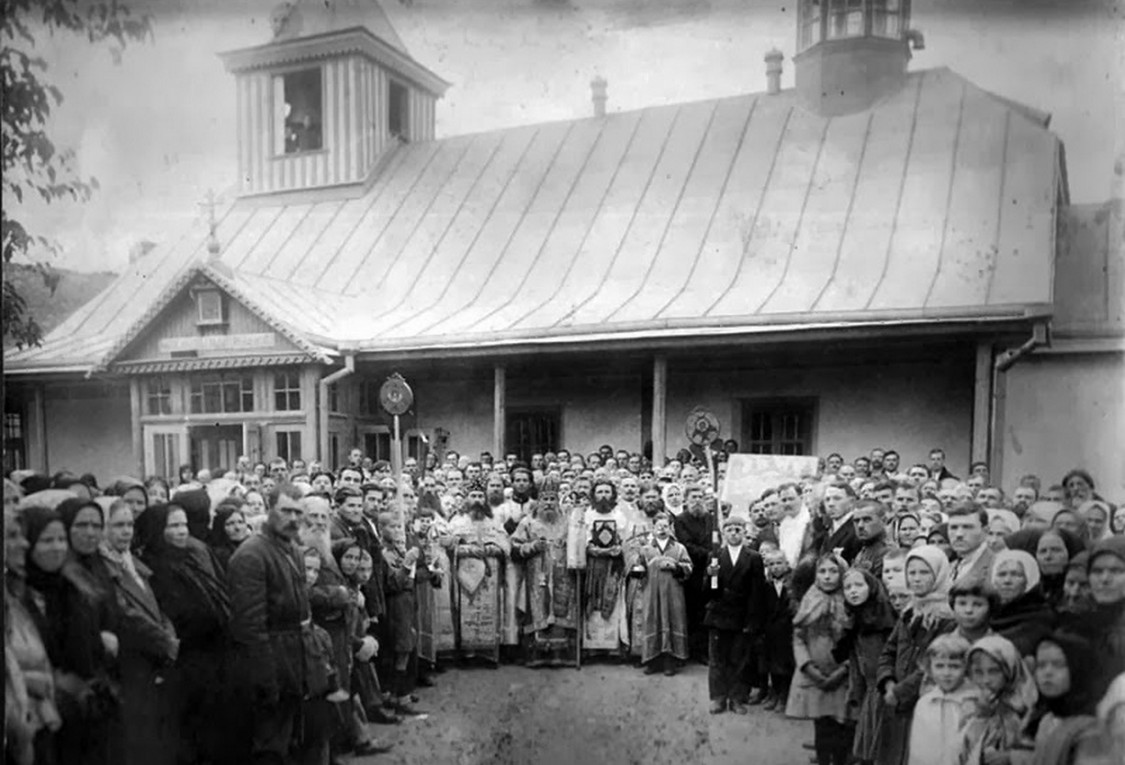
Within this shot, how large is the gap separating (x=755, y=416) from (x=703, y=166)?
1161mm

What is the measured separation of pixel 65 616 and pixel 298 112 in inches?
90.6

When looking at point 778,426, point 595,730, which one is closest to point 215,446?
point 595,730

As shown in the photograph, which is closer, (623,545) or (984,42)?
(984,42)

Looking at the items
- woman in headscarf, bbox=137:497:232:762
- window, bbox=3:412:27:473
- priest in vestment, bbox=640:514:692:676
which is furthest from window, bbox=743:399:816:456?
window, bbox=3:412:27:473

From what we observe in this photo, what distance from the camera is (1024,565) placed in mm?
2900

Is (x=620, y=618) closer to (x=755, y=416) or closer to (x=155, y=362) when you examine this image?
(x=755, y=416)

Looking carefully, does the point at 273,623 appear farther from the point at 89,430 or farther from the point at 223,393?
the point at 89,430

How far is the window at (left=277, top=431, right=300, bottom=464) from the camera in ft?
11.6

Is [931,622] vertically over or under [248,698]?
over

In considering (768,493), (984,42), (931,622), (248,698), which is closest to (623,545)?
(768,493)

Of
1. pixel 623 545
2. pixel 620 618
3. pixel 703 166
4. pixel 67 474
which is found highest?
pixel 703 166

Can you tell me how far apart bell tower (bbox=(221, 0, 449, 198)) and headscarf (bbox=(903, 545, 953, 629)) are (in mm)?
2739

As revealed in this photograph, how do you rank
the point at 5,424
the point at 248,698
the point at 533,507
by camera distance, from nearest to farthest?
the point at 248,698
the point at 5,424
the point at 533,507

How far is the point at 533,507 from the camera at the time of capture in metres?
4.27
